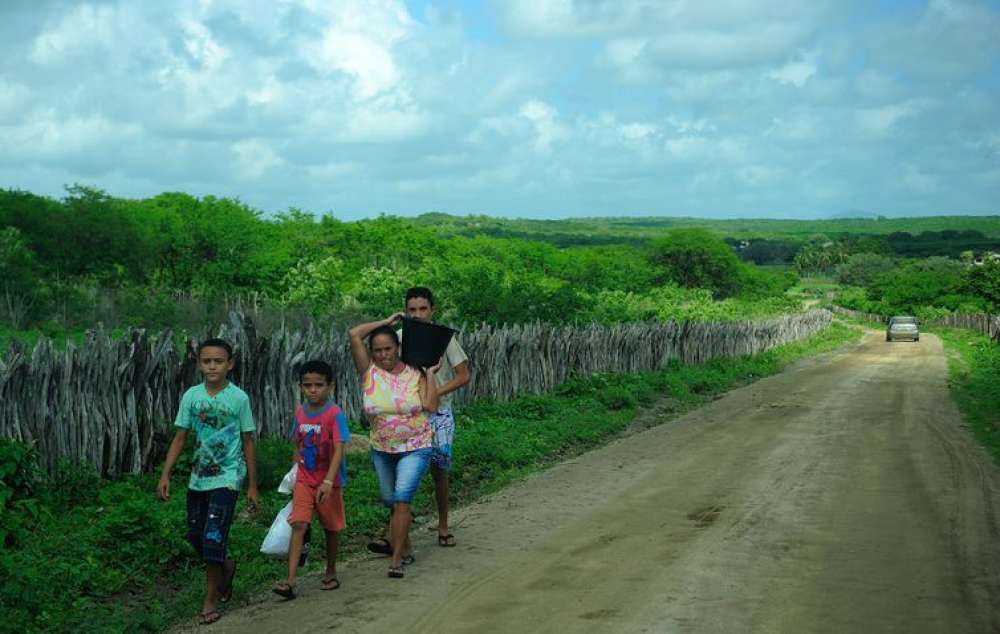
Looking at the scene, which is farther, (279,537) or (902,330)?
(902,330)

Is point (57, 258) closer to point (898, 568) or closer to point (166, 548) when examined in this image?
point (166, 548)

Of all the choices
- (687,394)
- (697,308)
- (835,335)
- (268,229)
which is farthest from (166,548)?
(835,335)

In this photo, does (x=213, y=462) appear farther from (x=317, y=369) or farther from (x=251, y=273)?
(x=251, y=273)

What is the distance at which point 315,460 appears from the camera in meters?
5.85

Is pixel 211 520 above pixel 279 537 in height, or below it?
above

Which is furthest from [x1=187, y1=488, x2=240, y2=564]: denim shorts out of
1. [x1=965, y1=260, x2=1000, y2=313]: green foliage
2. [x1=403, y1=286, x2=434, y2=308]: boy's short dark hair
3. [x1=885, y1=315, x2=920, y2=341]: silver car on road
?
[x1=885, y1=315, x2=920, y2=341]: silver car on road

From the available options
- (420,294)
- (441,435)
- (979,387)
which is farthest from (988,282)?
(420,294)

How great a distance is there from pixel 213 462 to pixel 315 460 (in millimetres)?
578

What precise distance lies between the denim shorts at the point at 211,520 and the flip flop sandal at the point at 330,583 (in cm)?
68

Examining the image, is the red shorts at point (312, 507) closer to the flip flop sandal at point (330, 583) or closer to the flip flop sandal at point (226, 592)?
the flip flop sandal at point (330, 583)

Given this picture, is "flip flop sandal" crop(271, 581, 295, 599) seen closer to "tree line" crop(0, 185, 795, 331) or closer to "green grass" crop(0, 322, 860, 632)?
"green grass" crop(0, 322, 860, 632)

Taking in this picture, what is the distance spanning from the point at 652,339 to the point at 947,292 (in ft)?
217

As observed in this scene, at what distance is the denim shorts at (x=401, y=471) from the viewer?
6.32 metres

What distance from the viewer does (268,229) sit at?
1906 inches
